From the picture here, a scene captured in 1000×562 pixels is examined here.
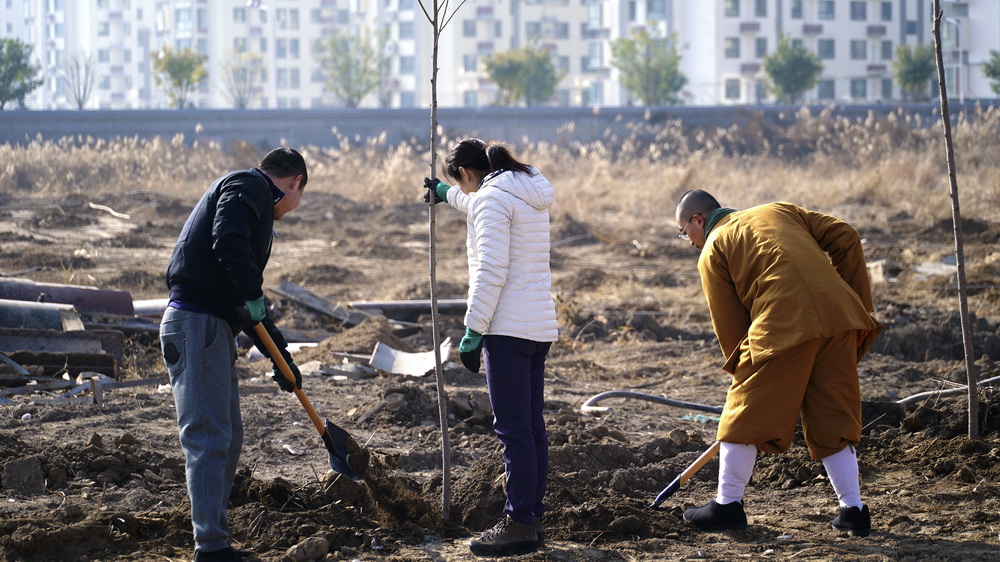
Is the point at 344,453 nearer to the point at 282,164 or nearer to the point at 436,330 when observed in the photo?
the point at 436,330

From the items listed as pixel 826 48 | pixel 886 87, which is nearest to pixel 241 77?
pixel 826 48

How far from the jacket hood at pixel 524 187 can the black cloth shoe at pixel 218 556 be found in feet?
5.62

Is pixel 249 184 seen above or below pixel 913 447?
above

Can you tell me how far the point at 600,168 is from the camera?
25.4m

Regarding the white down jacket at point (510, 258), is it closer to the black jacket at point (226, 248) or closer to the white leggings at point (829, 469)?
the black jacket at point (226, 248)

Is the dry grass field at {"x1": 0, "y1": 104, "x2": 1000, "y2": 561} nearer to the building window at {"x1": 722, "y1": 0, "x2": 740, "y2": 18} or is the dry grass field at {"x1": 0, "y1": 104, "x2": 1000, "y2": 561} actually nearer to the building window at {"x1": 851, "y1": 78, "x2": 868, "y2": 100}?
the building window at {"x1": 722, "y1": 0, "x2": 740, "y2": 18}

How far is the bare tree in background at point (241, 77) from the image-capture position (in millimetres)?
55862

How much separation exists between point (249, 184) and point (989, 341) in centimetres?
790

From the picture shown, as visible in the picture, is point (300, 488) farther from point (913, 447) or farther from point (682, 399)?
point (682, 399)

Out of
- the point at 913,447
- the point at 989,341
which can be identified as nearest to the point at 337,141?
the point at 989,341

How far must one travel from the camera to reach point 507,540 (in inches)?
158

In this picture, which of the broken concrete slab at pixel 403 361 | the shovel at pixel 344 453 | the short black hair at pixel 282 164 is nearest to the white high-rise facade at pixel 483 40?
the broken concrete slab at pixel 403 361

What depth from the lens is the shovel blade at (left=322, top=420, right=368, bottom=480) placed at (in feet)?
14.8

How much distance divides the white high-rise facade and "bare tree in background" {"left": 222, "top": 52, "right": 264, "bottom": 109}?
3.32 ft
